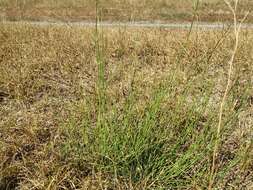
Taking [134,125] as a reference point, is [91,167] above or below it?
below

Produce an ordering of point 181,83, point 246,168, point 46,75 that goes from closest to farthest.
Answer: point 246,168
point 181,83
point 46,75

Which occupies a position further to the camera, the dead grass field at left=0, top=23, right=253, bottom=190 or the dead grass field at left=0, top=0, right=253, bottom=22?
the dead grass field at left=0, top=0, right=253, bottom=22

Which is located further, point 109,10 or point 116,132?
point 109,10

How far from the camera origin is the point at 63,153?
2133 mm

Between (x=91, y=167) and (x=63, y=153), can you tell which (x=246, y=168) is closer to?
(x=91, y=167)

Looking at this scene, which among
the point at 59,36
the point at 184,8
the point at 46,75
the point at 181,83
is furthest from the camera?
the point at 184,8

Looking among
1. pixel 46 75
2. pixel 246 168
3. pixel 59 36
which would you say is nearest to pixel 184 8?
pixel 59 36

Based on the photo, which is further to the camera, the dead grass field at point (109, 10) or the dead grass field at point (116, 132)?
the dead grass field at point (109, 10)

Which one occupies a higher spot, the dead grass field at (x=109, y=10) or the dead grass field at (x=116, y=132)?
the dead grass field at (x=116, y=132)

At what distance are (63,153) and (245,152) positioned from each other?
36.8 inches

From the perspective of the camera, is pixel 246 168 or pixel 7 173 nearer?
pixel 7 173

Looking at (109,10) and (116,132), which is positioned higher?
(116,132)

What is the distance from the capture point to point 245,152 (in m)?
2.09

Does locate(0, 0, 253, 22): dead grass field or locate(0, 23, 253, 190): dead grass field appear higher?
locate(0, 23, 253, 190): dead grass field
